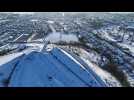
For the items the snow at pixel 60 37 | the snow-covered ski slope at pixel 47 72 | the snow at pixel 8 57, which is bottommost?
→ the snow-covered ski slope at pixel 47 72

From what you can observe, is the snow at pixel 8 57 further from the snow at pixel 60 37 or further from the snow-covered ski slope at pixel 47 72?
the snow at pixel 60 37

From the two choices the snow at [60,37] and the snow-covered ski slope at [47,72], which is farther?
the snow at [60,37]

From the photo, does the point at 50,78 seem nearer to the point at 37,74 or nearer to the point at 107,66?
the point at 37,74

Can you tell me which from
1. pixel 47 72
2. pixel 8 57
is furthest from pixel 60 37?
pixel 8 57

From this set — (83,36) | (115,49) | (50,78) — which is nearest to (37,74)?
(50,78)

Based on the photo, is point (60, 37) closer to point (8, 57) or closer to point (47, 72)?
point (47, 72)

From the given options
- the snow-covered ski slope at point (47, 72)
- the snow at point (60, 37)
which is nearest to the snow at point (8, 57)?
the snow-covered ski slope at point (47, 72)

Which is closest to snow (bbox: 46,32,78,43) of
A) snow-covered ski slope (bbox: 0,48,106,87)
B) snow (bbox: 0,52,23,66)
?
snow-covered ski slope (bbox: 0,48,106,87)

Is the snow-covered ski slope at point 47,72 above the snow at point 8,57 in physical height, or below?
below
